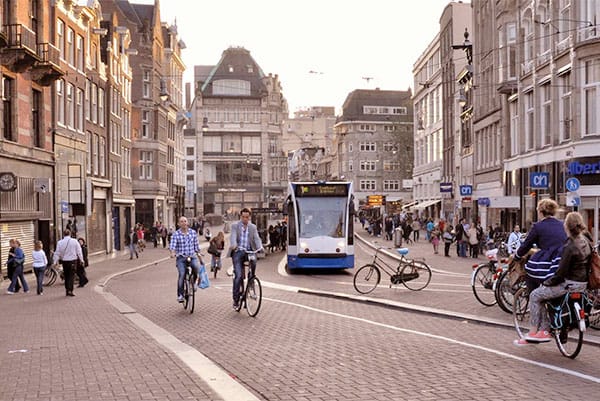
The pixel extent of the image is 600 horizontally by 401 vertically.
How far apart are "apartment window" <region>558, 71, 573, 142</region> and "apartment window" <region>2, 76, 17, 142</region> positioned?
2158cm

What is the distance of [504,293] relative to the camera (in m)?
14.3

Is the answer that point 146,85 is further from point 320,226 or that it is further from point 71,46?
point 320,226

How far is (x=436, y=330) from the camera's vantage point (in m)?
12.3

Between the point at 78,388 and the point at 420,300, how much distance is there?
33.6 ft

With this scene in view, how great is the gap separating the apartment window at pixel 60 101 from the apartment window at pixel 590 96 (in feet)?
72.2

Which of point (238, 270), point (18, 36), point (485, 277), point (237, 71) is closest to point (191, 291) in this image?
point (238, 270)

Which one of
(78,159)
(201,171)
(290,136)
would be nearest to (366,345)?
(78,159)

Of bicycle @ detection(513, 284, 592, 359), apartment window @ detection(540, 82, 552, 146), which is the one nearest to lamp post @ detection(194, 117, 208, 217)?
apartment window @ detection(540, 82, 552, 146)

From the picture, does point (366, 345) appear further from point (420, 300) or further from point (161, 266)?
point (161, 266)

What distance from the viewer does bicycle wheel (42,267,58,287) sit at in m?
25.9

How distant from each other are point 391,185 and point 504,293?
102325 mm

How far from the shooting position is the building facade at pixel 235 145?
12288 cm

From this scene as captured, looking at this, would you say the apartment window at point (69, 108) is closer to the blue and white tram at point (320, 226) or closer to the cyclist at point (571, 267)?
the blue and white tram at point (320, 226)

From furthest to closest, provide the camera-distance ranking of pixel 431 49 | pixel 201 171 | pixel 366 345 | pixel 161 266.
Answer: pixel 201 171
pixel 431 49
pixel 161 266
pixel 366 345
